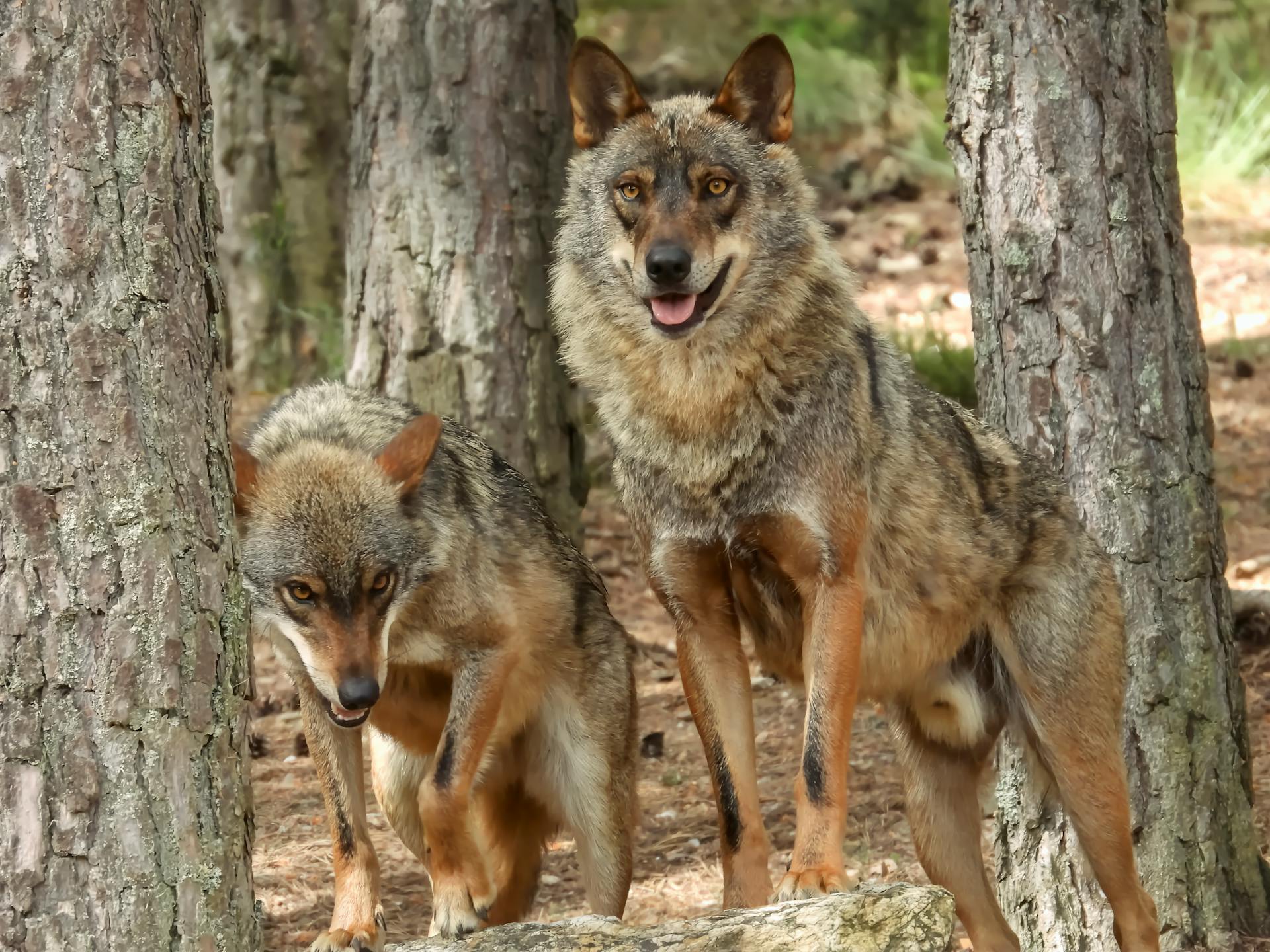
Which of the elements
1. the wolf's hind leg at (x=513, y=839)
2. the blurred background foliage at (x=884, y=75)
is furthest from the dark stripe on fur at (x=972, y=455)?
the blurred background foliage at (x=884, y=75)

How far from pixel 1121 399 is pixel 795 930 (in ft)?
8.95

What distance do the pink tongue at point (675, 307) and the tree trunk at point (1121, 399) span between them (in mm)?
1659

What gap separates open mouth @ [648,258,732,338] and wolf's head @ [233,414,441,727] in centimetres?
99

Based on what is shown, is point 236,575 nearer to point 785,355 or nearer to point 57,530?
point 57,530

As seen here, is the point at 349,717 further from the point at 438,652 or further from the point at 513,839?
the point at 513,839

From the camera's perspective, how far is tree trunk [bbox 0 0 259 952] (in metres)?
3.43

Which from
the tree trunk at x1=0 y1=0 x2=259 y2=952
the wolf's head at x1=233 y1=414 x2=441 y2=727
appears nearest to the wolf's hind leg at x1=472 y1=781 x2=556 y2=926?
the wolf's head at x1=233 y1=414 x2=441 y2=727

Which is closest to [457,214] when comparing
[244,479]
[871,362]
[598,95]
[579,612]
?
[598,95]

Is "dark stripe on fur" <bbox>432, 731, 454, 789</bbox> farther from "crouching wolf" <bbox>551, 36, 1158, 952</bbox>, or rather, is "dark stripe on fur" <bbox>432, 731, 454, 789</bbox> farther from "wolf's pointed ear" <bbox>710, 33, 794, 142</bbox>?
"wolf's pointed ear" <bbox>710, 33, 794, 142</bbox>

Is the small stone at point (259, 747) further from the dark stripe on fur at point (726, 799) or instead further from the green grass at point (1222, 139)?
the green grass at point (1222, 139)

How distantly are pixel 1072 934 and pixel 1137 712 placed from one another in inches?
35.6

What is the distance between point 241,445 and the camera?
18.2 feet

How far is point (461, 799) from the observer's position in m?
5.25

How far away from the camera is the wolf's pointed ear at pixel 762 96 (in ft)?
17.5
